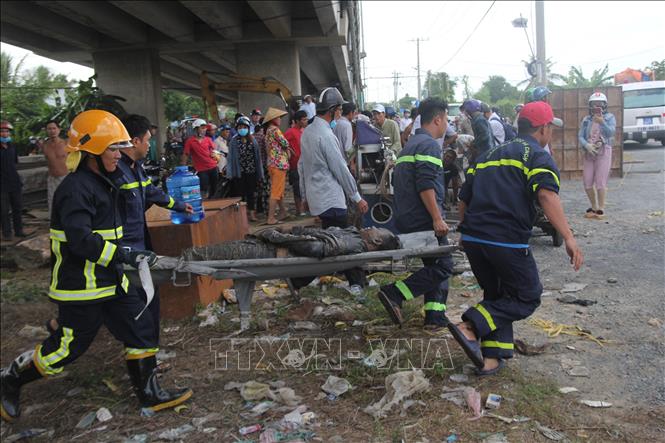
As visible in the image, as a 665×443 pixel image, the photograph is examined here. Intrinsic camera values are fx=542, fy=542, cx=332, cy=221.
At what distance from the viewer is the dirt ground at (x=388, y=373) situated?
9.58ft

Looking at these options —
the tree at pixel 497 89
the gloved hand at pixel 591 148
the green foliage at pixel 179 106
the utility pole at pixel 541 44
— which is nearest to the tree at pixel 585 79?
the utility pole at pixel 541 44

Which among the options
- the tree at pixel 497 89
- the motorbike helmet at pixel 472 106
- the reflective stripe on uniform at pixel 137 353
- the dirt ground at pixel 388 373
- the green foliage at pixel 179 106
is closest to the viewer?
the dirt ground at pixel 388 373

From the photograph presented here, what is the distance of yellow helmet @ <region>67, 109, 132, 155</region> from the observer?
304cm

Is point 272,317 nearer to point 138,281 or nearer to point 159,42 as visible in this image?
point 138,281

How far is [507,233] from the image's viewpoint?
10.9 feet

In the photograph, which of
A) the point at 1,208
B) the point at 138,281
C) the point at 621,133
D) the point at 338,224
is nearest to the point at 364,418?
the point at 138,281

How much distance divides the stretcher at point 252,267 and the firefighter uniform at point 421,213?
0.91ft

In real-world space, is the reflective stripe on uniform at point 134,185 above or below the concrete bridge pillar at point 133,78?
below

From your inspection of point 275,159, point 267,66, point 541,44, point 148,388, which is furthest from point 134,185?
point 541,44

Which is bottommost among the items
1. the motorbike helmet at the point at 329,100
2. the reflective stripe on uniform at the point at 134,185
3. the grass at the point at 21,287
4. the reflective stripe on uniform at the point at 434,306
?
the grass at the point at 21,287

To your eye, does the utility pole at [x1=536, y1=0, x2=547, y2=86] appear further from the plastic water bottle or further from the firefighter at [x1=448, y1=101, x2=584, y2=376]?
the plastic water bottle

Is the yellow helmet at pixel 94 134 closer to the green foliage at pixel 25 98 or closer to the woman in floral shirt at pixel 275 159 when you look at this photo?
the woman in floral shirt at pixel 275 159

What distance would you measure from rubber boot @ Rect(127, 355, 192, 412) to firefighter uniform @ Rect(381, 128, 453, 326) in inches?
64.8

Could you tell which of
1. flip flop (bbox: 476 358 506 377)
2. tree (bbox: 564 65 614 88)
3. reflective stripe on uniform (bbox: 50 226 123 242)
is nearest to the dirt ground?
flip flop (bbox: 476 358 506 377)
